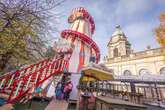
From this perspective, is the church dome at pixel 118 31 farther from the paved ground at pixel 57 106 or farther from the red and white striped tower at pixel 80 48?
the paved ground at pixel 57 106

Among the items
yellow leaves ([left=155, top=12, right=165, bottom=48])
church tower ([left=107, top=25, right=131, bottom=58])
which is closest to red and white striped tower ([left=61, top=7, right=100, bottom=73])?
yellow leaves ([left=155, top=12, right=165, bottom=48])

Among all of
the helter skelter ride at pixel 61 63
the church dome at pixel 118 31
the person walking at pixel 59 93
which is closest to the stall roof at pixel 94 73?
the helter skelter ride at pixel 61 63

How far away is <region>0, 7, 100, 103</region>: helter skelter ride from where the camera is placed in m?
5.39

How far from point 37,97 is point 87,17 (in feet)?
44.4

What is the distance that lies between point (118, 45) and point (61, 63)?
2744 cm

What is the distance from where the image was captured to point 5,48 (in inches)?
164

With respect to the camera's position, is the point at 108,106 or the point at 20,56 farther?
the point at 20,56

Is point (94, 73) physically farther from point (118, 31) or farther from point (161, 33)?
point (118, 31)

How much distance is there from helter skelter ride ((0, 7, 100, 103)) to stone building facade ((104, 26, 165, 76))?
13.9 meters

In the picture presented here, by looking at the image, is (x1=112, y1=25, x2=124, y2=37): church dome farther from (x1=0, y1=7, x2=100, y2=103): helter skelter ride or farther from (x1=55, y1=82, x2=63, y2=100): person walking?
(x1=55, y1=82, x2=63, y2=100): person walking

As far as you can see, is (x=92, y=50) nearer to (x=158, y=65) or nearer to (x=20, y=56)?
(x=20, y=56)

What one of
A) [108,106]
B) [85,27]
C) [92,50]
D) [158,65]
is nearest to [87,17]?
[85,27]

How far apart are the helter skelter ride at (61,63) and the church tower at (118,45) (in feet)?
59.7

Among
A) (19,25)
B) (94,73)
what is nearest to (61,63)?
(94,73)
